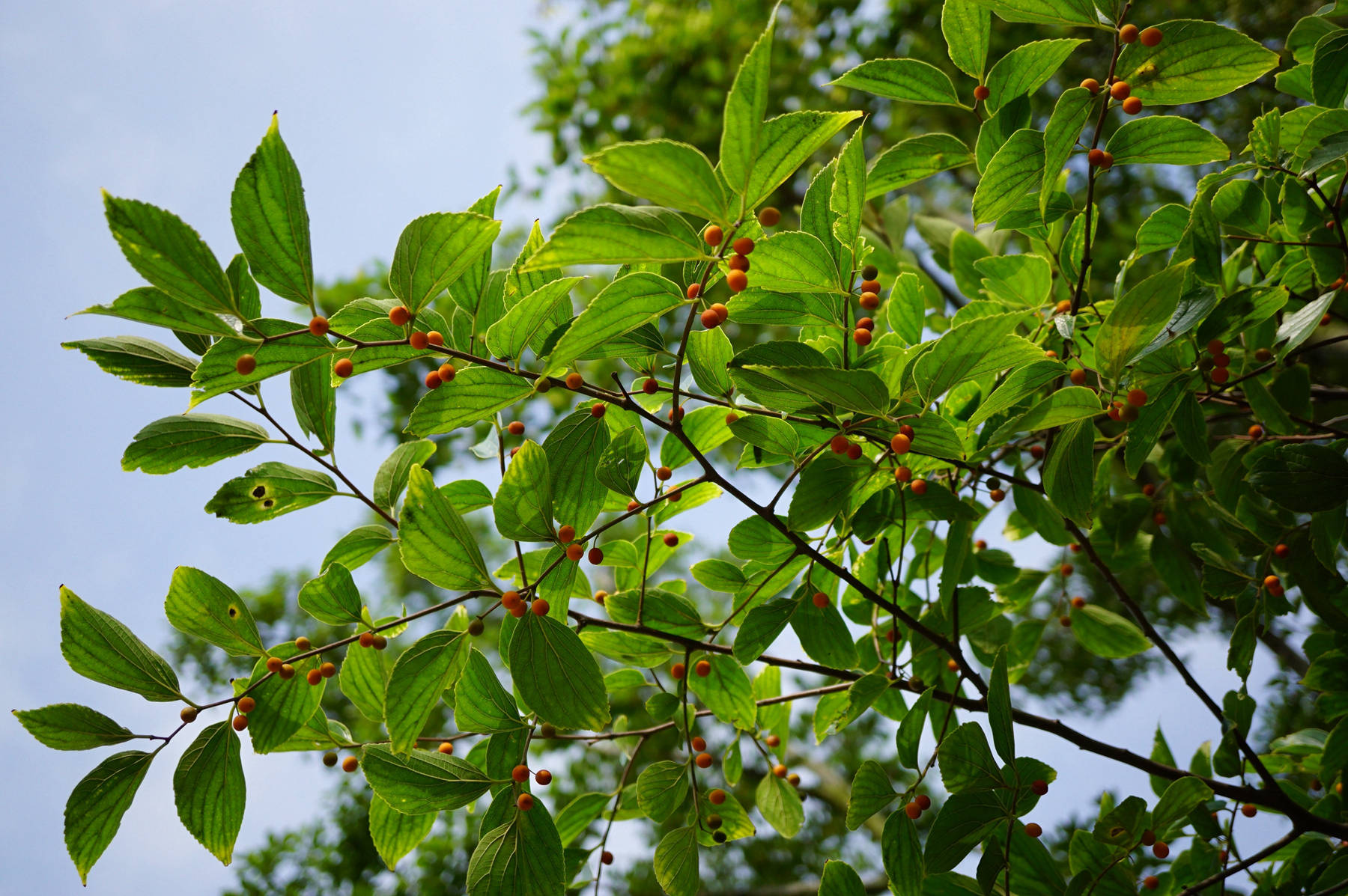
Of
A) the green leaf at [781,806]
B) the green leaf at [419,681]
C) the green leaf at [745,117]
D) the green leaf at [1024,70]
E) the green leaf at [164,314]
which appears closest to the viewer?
the green leaf at [745,117]

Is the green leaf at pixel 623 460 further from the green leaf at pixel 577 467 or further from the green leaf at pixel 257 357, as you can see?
the green leaf at pixel 257 357

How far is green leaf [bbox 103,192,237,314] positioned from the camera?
569 mm

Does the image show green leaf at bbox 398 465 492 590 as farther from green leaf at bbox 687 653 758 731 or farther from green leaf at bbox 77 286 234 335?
green leaf at bbox 687 653 758 731

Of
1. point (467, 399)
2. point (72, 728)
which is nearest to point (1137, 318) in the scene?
point (467, 399)

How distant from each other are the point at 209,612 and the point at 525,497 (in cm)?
35

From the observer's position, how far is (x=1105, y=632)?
1249mm

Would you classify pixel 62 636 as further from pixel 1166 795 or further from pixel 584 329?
pixel 1166 795

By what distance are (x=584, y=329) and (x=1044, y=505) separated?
771 millimetres

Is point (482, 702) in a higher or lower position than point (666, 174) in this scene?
lower

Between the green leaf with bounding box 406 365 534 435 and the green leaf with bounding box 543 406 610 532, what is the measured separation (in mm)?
75

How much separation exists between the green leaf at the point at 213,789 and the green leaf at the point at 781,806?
0.63 metres

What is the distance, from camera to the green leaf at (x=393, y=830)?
0.89 metres

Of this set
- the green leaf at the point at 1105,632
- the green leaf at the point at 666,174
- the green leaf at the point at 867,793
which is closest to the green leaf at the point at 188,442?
the green leaf at the point at 666,174

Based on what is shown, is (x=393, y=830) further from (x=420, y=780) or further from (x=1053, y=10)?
(x=1053, y=10)
